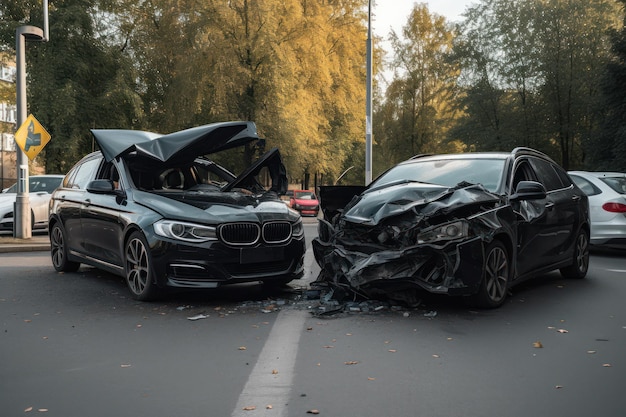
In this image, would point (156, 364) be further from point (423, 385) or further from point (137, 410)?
point (423, 385)

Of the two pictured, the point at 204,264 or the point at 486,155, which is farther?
the point at 486,155

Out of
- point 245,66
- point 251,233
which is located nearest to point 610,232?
point 251,233

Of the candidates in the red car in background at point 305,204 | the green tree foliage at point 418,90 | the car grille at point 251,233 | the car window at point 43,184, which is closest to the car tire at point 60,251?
the car grille at point 251,233

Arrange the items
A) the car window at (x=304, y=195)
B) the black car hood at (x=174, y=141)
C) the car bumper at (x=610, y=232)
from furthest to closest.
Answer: the car window at (x=304, y=195)
the car bumper at (x=610, y=232)
the black car hood at (x=174, y=141)

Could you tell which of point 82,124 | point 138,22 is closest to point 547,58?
point 138,22

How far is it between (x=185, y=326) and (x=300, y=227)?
207 centimetres

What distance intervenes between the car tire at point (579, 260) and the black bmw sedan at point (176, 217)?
3.65 metres

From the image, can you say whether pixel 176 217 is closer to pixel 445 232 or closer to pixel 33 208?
Result: pixel 445 232

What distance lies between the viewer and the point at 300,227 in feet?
23.6

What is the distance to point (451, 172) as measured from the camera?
722 centimetres

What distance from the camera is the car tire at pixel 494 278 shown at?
6004 mm

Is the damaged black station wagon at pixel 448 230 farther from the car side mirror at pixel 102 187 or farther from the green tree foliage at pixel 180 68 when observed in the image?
the green tree foliage at pixel 180 68

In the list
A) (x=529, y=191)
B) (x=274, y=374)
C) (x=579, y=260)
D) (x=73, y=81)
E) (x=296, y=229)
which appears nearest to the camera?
(x=274, y=374)

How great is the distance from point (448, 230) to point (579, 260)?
3380 millimetres
